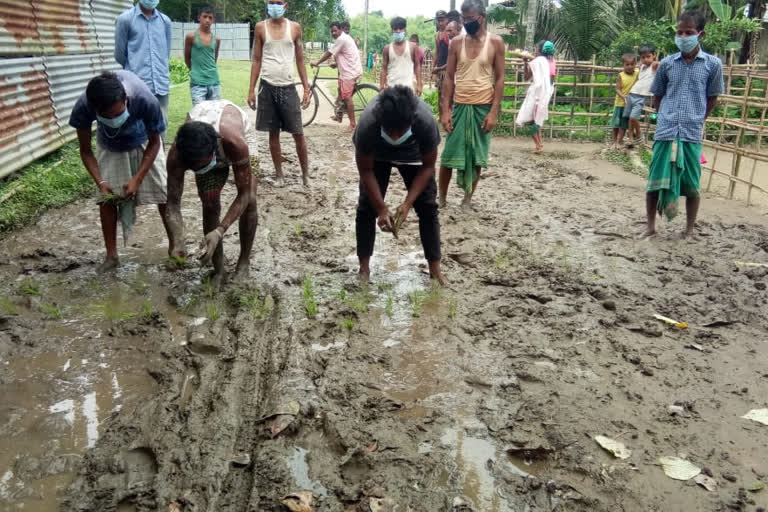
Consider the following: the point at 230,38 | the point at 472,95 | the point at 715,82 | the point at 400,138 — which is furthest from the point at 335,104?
the point at 230,38

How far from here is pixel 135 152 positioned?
4012mm

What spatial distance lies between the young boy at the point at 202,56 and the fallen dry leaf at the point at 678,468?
5.77 meters

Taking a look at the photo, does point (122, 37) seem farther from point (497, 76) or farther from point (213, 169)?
point (497, 76)

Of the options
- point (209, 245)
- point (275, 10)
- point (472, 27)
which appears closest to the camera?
point (209, 245)

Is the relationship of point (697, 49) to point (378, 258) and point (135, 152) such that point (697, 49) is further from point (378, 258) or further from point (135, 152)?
point (135, 152)

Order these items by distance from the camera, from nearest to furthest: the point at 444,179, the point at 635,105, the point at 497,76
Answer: the point at 497,76, the point at 444,179, the point at 635,105

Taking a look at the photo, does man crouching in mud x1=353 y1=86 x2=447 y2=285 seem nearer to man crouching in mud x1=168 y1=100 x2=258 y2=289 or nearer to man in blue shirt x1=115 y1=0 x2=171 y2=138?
man crouching in mud x1=168 y1=100 x2=258 y2=289

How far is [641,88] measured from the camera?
8.45 metres

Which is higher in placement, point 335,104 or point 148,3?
point 148,3

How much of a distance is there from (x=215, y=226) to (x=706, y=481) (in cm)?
300

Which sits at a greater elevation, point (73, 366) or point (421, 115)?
point (421, 115)

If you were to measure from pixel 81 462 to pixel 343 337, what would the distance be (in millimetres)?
1434

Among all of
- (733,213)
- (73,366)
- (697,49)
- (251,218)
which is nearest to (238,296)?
(251,218)

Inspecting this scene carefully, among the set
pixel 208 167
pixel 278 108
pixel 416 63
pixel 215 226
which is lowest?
pixel 215 226
